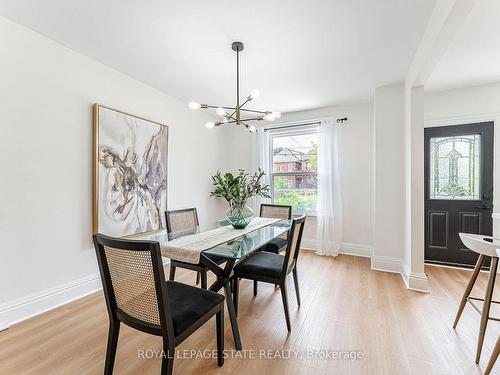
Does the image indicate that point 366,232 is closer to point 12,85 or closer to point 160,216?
point 160,216

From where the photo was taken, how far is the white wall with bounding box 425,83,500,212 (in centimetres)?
307

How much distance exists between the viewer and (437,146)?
3.41 metres

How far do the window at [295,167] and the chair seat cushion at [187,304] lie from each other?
307 centimetres

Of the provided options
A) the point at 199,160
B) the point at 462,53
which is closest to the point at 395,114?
the point at 462,53

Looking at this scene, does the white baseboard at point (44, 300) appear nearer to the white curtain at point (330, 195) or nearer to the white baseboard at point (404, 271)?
the white curtain at point (330, 195)

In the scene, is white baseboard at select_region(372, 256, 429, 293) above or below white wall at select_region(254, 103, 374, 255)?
below

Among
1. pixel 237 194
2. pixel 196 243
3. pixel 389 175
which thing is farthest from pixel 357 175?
pixel 196 243

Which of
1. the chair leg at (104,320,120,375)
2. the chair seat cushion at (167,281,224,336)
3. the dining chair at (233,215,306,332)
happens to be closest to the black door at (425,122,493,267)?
the dining chair at (233,215,306,332)

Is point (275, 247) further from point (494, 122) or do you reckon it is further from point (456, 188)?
point (494, 122)

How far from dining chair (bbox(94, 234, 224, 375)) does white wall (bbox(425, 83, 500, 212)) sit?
385cm

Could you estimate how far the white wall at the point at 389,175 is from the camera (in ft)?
10.2

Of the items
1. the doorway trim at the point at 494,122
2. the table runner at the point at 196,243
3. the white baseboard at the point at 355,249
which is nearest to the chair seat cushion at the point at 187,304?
the table runner at the point at 196,243

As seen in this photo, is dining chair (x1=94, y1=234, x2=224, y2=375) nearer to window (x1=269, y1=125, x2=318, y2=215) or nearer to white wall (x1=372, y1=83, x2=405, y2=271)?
white wall (x1=372, y1=83, x2=405, y2=271)

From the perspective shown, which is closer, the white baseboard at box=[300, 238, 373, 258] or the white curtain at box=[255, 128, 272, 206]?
the white baseboard at box=[300, 238, 373, 258]
